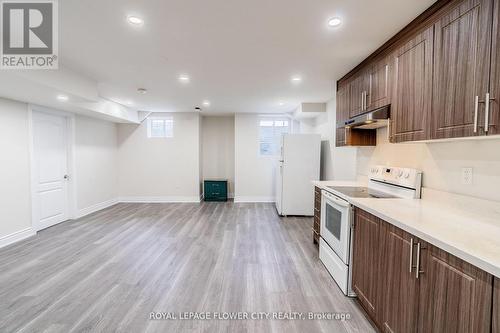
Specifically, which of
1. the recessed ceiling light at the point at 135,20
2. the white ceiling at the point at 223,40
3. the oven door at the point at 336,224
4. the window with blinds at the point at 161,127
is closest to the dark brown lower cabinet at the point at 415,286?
the oven door at the point at 336,224

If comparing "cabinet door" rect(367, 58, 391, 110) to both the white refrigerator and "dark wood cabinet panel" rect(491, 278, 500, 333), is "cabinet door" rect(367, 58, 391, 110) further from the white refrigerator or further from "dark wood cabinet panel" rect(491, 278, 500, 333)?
the white refrigerator

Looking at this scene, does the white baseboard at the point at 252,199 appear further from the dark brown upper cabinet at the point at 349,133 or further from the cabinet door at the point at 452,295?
the cabinet door at the point at 452,295

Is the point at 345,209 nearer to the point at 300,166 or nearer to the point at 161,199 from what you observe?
the point at 300,166

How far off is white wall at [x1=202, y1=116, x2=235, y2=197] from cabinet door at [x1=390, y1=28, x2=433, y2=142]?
16.9 feet

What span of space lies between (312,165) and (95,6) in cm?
419

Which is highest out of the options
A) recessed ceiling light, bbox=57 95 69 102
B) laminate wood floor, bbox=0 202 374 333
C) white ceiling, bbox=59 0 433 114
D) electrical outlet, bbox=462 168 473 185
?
white ceiling, bbox=59 0 433 114

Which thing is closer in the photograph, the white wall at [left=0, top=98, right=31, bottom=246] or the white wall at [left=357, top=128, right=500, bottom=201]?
the white wall at [left=357, top=128, right=500, bottom=201]

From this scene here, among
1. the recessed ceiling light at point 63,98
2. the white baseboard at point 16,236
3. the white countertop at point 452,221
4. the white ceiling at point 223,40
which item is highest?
the white ceiling at point 223,40

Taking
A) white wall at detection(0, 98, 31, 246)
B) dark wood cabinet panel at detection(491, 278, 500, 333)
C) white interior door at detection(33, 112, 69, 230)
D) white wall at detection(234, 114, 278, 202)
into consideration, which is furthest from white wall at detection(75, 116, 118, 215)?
dark wood cabinet panel at detection(491, 278, 500, 333)

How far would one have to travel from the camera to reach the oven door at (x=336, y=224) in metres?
2.24

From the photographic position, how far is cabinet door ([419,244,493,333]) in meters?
0.97

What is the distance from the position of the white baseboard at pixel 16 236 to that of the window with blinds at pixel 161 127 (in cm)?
339

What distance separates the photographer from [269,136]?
6469 millimetres

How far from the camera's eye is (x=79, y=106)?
155 inches
